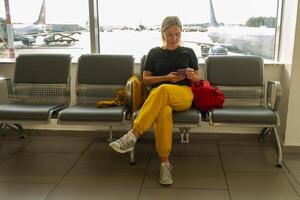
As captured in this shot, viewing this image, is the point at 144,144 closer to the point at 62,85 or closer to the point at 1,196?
the point at 62,85

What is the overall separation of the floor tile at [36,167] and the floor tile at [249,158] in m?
1.34

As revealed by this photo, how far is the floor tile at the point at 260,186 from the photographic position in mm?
2357

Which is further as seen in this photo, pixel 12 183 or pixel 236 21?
pixel 236 21

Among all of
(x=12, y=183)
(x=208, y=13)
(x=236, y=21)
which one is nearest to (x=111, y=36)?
(x=208, y=13)

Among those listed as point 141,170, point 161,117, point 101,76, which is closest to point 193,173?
point 141,170

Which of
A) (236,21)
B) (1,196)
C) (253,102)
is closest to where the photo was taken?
(1,196)

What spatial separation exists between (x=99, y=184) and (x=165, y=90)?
2.82ft

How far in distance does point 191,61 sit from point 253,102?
73 centimetres

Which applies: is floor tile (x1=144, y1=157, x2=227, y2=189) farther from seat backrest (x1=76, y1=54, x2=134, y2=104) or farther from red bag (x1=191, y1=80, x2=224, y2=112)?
seat backrest (x1=76, y1=54, x2=134, y2=104)

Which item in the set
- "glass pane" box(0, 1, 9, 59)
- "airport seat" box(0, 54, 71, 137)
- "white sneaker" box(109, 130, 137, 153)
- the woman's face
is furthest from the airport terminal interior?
the woman's face

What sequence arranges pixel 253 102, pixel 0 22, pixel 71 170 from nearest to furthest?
1. pixel 71 170
2. pixel 253 102
3. pixel 0 22

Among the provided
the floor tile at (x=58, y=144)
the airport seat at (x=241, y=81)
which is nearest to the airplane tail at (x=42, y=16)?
the floor tile at (x=58, y=144)

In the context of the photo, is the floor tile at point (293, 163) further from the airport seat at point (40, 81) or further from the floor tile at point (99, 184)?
the airport seat at point (40, 81)

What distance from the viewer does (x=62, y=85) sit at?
130 inches
